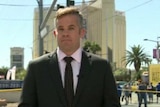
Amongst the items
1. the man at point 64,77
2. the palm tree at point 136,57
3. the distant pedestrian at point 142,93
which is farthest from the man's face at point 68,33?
the palm tree at point 136,57

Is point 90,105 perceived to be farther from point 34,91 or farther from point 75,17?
point 75,17

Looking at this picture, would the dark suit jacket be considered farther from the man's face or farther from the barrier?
the barrier

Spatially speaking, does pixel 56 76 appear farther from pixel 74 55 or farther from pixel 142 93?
pixel 142 93

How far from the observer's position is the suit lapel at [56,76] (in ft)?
10.3

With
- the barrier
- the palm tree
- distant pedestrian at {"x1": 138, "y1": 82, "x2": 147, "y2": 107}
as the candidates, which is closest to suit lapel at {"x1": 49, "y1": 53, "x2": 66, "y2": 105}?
distant pedestrian at {"x1": 138, "y1": 82, "x2": 147, "y2": 107}

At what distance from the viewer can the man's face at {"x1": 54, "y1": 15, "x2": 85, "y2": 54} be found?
3172 mm

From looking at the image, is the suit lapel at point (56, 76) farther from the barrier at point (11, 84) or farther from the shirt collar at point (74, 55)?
the barrier at point (11, 84)

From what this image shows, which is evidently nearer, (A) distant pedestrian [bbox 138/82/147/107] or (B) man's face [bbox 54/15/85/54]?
(B) man's face [bbox 54/15/85/54]

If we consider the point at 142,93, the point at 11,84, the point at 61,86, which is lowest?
the point at 142,93

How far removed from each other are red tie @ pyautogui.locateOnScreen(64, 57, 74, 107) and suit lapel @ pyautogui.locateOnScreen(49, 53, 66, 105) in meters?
0.04

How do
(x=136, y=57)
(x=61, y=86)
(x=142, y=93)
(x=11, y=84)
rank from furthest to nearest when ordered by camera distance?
(x=136, y=57) → (x=11, y=84) → (x=142, y=93) → (x=61, y=86)

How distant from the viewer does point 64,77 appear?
10.5 ft

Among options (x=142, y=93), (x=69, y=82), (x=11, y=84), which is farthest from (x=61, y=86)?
(x=11, y=84)

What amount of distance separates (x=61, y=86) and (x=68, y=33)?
1.20 ft
